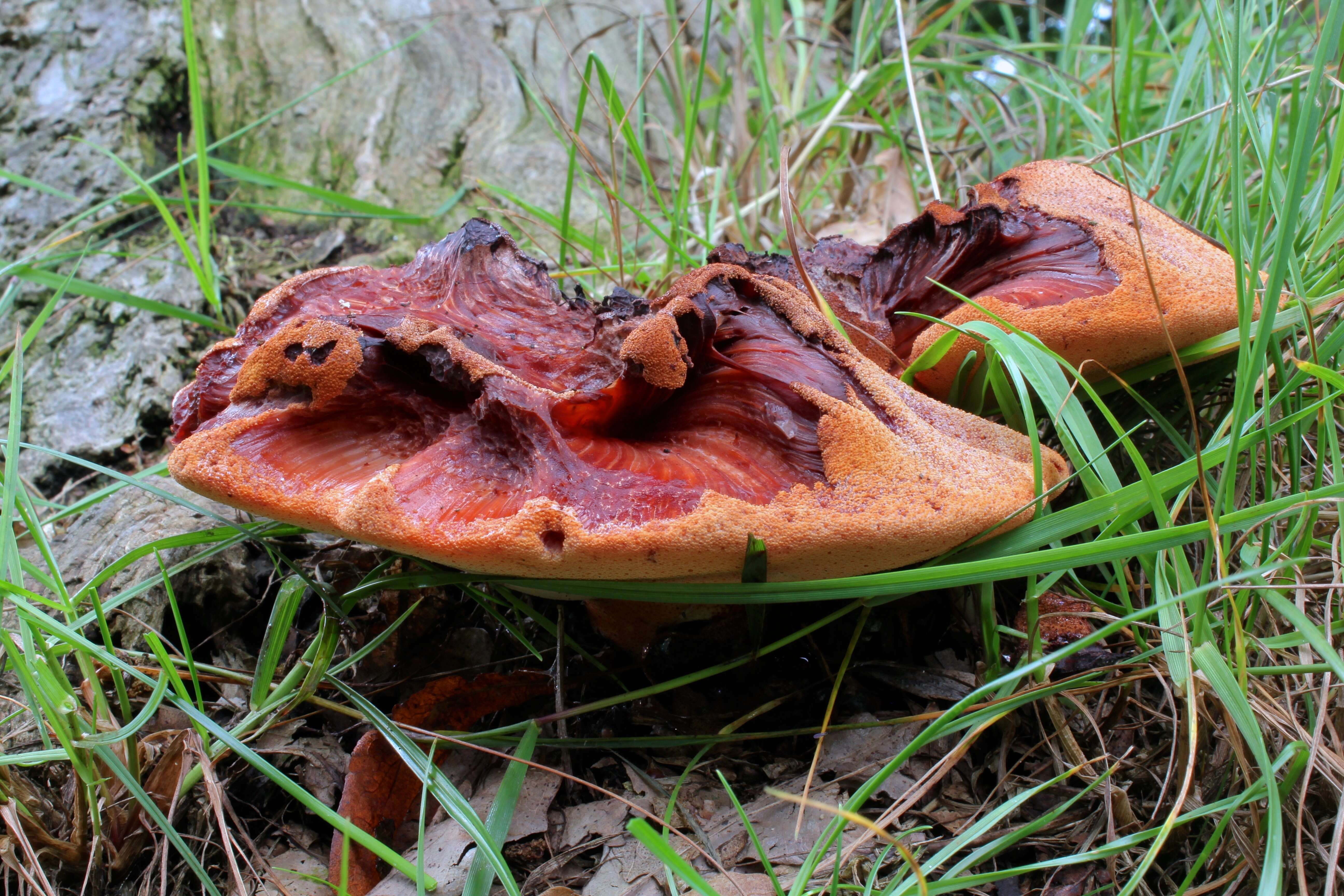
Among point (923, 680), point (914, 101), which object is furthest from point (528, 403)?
point (914, 101)

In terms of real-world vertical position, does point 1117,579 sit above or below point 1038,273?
below

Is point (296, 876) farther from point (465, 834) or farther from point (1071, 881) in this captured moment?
point (1071, 881)

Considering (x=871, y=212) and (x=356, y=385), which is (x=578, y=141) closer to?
(x=356, y=385)

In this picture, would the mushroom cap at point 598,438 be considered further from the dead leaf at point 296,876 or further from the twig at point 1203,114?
the twig at point 1203,114

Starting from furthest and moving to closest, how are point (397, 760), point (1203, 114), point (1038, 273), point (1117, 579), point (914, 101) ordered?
1. point (914, 101)
2. point (1038, 273)
3. point (1203, 114)
4. point (1117, 579)
5. point (397, 760)

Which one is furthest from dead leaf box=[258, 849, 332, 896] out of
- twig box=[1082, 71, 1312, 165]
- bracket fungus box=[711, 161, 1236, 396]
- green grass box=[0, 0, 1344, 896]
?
twig box=[1082, 71, 1312, 165]

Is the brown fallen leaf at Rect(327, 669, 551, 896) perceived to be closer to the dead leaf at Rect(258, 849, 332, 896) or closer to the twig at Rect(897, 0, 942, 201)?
the dead leaf at Rect(258, 849, 332, 896)

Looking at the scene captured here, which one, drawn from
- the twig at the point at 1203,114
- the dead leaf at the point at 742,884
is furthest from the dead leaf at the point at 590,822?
the twig at the point at 1203,114
